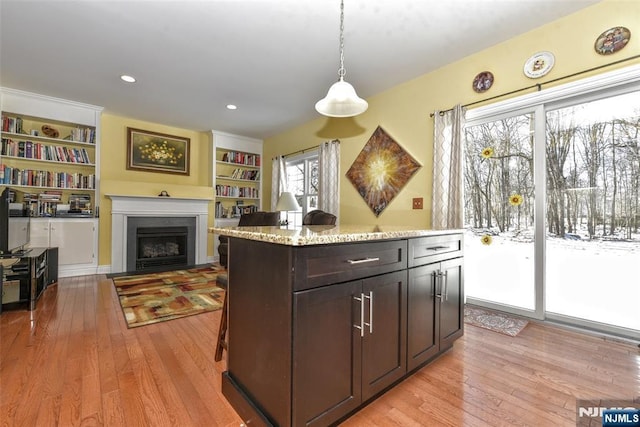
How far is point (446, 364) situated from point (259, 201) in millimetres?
5127

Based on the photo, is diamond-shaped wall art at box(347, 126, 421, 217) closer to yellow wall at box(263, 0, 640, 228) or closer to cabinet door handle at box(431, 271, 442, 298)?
yellow wall at box(263, 0, 640, 228)

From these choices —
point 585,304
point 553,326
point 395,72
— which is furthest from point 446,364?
point 395,72

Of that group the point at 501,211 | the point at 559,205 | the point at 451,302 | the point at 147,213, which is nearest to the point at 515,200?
the point at 501,211

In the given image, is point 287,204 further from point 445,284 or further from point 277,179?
point 445,284

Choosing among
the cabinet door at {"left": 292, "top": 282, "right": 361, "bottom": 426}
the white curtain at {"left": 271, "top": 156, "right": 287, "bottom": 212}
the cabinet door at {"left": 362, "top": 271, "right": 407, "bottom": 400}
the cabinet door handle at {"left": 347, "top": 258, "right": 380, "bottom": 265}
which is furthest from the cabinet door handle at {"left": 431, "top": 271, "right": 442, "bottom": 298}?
the white curtain at {"left": 271, "top": 156, "right": 287, "bottom": 212}

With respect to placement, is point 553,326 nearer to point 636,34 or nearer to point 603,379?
point 603,379

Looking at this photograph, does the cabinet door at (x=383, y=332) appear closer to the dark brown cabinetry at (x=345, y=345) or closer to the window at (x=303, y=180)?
the dark brown cabinetry at (x=345, y=345)

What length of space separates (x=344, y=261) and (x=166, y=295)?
294 cm

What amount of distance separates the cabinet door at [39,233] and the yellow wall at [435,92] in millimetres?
4083

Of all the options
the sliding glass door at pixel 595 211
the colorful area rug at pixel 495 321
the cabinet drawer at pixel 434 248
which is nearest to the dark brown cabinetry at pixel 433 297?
the cabinet drawer at pixel 434 248

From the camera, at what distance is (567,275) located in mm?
2447

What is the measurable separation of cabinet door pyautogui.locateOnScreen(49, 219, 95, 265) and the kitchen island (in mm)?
4170

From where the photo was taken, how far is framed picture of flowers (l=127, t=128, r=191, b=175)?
4.87 m

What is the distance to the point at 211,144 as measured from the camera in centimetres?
550
